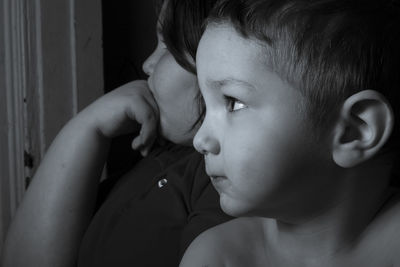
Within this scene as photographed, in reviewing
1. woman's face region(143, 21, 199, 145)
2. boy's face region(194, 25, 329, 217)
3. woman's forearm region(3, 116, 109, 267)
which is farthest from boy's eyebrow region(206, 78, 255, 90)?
woman's forearm region(3, 116, 109, 267)

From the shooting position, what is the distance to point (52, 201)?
124 centimetres

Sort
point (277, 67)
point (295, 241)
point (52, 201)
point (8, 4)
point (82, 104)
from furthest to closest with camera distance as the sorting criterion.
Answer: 1. point (82, 104)
2. point (8, 4)
3. point (52, 201)
4. point (295, 241)
5. point (277, 67)

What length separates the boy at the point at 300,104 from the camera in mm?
712

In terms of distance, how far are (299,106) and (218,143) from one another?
11 cm

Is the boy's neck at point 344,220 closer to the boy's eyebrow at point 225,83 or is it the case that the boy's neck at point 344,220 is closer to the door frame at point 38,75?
the boy's eyebrow at point 225,83

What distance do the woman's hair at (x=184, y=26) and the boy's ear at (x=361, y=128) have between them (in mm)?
367

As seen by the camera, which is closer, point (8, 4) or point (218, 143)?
point (218, 143)

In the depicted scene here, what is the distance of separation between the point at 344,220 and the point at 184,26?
432 mm

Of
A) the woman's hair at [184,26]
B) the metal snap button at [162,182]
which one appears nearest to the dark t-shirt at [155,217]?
the metal snap button at [162,182]

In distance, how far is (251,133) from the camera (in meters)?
0.73

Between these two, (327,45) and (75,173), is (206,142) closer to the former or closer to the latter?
(327,45)

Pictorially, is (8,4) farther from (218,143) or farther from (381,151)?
(381,151)

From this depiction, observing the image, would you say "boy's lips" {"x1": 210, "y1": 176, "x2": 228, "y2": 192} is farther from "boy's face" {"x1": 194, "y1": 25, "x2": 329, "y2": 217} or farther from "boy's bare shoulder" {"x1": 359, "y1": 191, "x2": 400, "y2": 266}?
"boy's bare shoulder" {"x1": 359, "y1": 191, "x2": 400, "y2": 266}

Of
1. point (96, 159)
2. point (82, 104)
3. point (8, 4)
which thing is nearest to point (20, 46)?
point (8, 4)
